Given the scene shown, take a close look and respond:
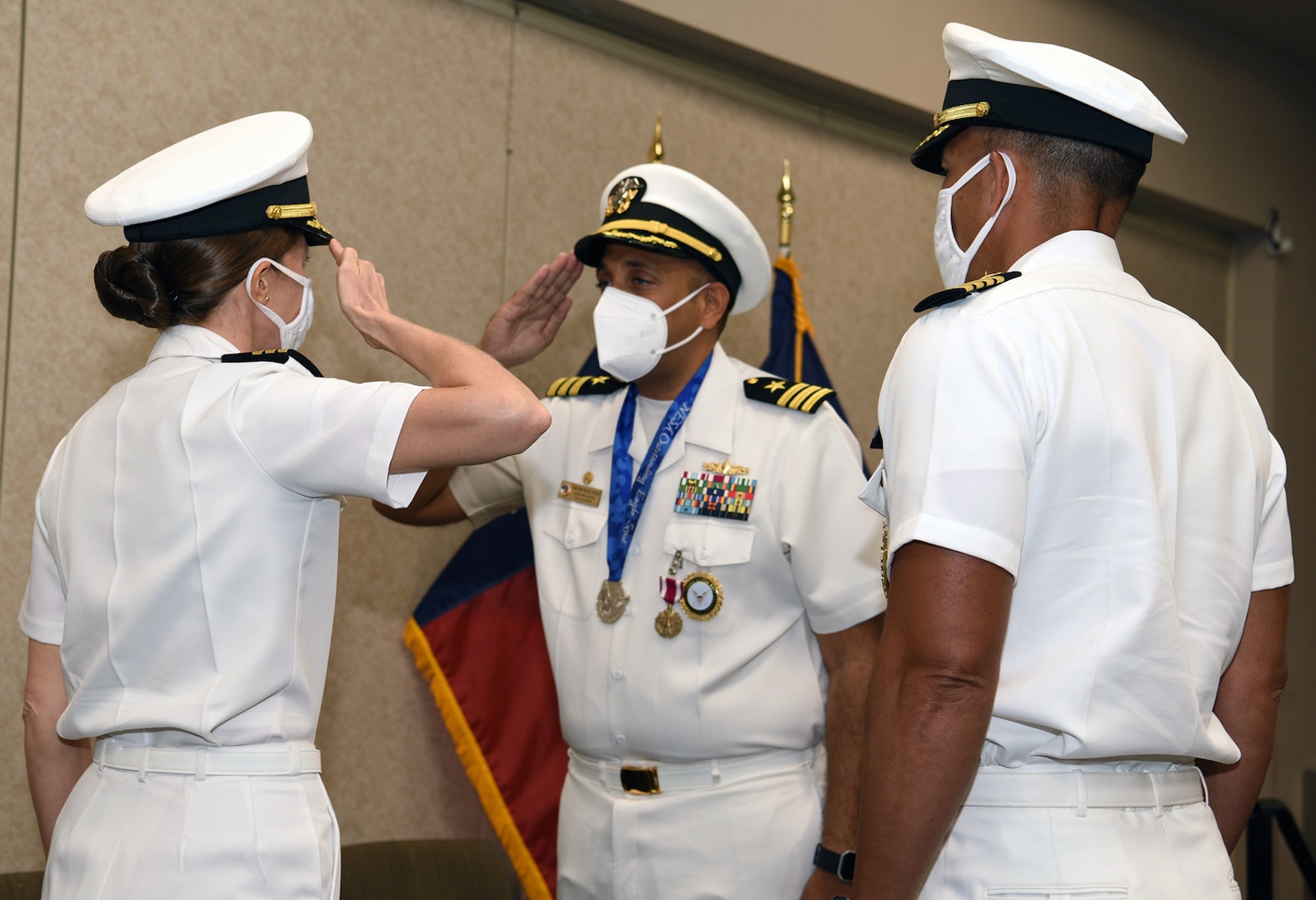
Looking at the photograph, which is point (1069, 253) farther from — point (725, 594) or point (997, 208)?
point (725, 594)

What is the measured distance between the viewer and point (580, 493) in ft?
8.37

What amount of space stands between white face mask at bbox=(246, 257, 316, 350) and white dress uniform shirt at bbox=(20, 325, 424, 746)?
0.13 meters

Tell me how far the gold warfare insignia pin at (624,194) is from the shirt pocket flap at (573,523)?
658 mm

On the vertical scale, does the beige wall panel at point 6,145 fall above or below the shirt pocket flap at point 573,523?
above

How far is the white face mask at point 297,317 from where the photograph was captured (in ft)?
5.72

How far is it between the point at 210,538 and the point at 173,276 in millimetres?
396

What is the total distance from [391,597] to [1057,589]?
204 centimetres

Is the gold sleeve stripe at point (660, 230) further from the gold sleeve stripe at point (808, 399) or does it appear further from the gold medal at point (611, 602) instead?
the gold medal at point (611, 602)

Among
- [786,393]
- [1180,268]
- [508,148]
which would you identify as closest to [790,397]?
[786,393]

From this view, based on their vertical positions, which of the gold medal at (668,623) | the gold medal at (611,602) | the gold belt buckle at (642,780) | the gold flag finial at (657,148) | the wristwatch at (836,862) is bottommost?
the wristwatch at (836,862)

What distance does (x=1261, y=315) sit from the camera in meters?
5.38

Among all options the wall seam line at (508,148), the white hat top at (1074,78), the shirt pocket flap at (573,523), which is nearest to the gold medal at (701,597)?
the shirt pocket flap at (573,523)

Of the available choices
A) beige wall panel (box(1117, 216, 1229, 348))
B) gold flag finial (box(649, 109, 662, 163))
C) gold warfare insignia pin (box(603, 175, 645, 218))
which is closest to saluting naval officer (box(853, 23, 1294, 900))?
gold warfare insignia pin (box(603, 175, 645, 218))

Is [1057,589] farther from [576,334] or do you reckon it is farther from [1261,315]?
[1261,315]
